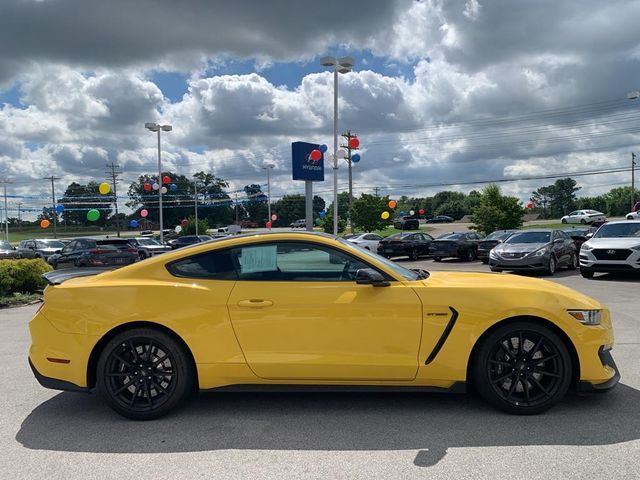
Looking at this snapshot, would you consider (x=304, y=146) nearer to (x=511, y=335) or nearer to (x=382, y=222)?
(x=511, y=335)

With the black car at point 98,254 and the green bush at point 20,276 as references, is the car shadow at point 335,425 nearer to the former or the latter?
the green bush at point 20,276

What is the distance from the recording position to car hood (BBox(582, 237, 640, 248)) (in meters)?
13.4

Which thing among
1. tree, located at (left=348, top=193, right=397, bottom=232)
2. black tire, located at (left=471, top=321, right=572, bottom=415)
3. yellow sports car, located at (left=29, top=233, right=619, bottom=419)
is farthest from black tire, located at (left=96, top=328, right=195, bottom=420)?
tree, located at (left=348, top=193, right=397, bottom=232)

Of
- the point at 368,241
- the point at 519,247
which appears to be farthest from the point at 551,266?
the point at 368,241

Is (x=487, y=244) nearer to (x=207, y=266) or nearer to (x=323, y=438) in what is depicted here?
(x=207, y=266)

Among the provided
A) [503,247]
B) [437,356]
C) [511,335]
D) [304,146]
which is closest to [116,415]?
[437,356]

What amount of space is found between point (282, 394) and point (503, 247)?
13251 mm

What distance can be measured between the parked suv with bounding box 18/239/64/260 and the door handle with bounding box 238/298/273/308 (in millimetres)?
26818

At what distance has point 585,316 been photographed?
398cm

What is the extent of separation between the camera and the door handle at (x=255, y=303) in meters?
3.99

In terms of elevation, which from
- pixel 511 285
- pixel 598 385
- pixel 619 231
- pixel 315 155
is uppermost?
pixel 315 155

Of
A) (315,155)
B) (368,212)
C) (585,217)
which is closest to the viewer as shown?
(315,155)

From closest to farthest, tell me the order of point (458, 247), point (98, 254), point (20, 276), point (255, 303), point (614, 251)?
point (255, 303)
point (20, 276)
point (614, 251)
point (98, 254)
point (458, 247)

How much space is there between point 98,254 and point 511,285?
58.1ft
